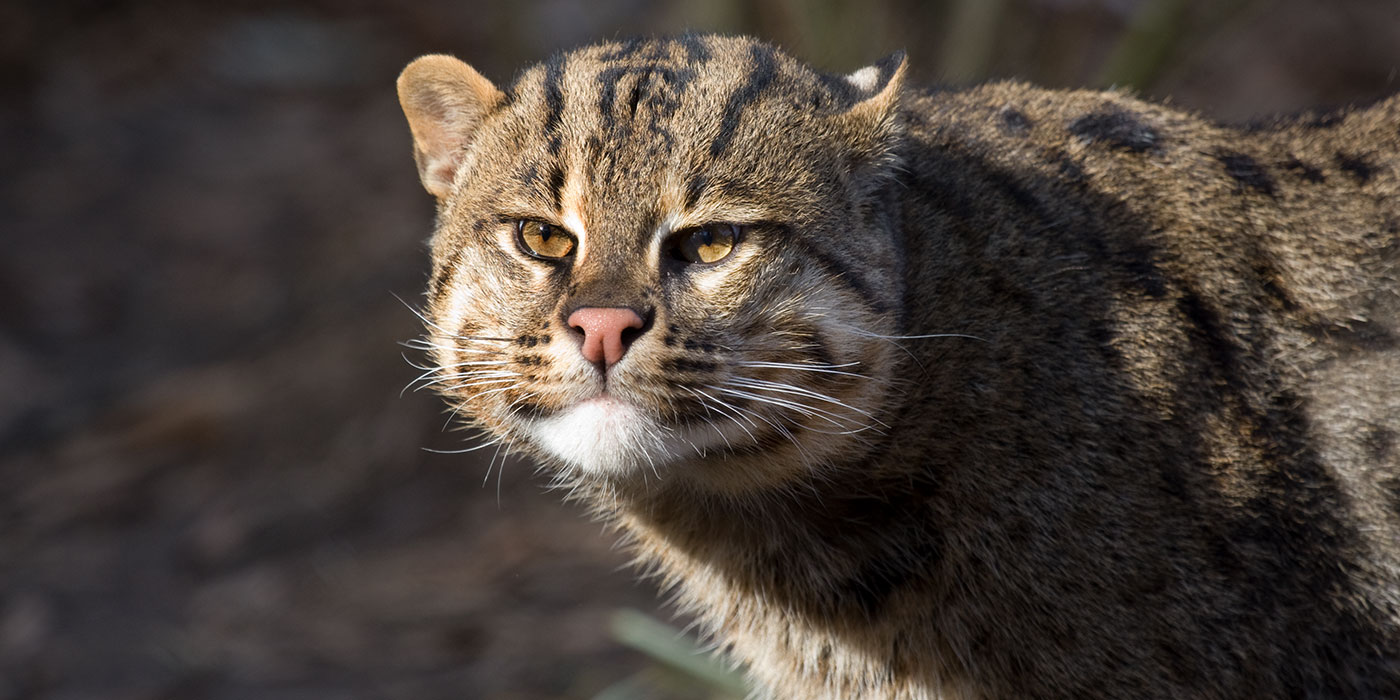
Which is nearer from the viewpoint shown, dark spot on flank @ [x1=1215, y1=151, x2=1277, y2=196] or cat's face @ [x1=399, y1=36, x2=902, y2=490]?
cat's face @ [x1=399, y1=36, x2=902, y2=490]

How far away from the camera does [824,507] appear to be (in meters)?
4.20

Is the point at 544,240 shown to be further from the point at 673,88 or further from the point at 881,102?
the point at 881,102

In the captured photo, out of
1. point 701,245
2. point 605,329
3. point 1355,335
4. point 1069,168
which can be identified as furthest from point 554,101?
point 1355,335

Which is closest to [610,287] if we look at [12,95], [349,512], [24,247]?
[349,512]

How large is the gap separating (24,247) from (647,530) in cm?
1013

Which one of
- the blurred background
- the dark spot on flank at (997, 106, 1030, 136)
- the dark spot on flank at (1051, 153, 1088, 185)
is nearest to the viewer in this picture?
the dark spot on flank at (1051, 153, 1088, 185)

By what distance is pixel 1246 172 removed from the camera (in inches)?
173

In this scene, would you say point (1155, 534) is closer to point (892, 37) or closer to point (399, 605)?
point (892, 37)

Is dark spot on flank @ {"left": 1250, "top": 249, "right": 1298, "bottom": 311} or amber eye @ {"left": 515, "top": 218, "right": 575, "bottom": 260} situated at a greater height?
dark spot on flank @ {"left": 1250, "top": 249, "right": 1298, "bottom": 311}

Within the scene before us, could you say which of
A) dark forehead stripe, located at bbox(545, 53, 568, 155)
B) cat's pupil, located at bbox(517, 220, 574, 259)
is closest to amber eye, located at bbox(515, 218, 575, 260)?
cat's pupil, located at bbox(517, 220, 574, 259)

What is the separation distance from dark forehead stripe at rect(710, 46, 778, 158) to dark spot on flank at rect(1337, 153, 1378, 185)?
1997 millimetres

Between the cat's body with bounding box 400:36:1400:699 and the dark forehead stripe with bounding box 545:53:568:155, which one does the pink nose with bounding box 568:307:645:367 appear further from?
the dark forehead stripe with bounding box 545:53:568:155

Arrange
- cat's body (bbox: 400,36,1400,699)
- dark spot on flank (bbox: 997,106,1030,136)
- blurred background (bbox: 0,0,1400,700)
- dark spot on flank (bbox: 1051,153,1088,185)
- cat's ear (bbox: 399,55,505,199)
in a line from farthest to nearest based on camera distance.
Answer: blurred background (bbox: 0,0,1400,700) < dark spot on flank (bbox: 997,106,1030,136) < dark spot on flank (bbox: 1051,153,1088,185) < cat's ear (bbox: 399,55,505,199) < cat's body (bbox: 400,36,1400,699)

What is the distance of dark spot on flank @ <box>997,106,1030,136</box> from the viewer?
4480 millimetres
